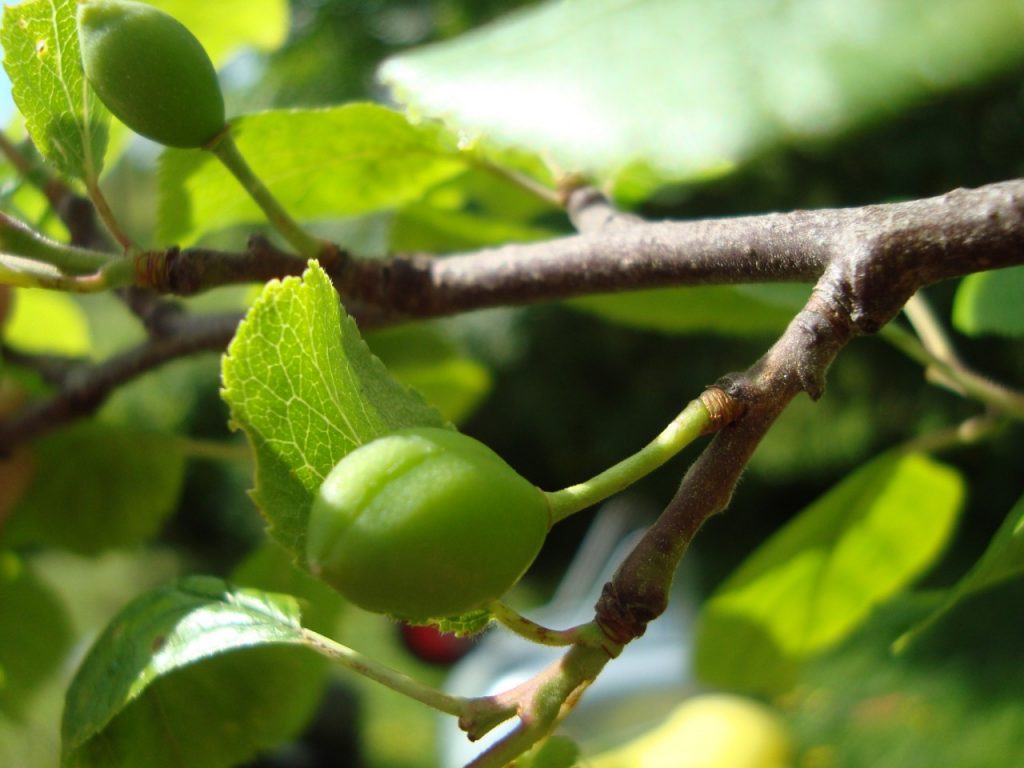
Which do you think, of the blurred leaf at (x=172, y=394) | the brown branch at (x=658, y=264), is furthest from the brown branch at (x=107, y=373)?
the blurred leaf at (x=172, y=394)

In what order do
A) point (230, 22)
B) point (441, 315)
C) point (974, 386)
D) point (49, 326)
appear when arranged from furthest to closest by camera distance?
point (49, 326) < point (230, 22) < point (974, 386) < point (441, 315)

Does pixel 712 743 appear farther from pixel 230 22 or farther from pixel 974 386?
pixel 230 22

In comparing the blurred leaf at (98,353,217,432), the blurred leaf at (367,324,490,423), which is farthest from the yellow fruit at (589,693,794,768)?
the blurred leaf at (98,353,217,432)

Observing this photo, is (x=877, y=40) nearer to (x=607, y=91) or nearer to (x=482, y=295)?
(x=607, y=91)

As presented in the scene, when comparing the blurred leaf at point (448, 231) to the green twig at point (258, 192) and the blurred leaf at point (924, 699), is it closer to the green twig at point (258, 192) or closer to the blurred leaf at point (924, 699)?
the green twig at point (258, 192)

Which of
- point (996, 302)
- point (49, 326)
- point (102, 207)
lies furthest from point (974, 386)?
point (49, 326)
